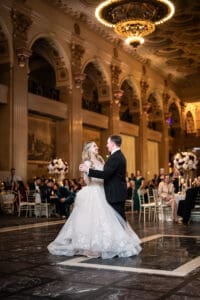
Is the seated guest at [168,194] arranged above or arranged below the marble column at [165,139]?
below

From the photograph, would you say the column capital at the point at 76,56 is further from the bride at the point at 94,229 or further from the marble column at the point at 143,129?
the bride at the point at 94,229

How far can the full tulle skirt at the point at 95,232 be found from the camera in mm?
5066

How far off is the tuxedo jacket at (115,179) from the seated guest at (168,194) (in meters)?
5.70

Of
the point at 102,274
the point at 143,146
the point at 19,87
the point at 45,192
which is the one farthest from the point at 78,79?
the point at 102,274

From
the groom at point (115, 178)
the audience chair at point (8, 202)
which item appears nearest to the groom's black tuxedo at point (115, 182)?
the groom at point (115, 178)

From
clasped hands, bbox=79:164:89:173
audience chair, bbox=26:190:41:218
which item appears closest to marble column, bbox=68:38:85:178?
audience chair, bbox=26:190:41:218

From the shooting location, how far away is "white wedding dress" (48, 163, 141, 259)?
507cm

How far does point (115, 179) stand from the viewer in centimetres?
530

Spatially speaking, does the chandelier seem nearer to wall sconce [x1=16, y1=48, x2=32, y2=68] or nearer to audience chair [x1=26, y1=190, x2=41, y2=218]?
wall sconce [x1=16, y1=48, x2=32, y2=68]

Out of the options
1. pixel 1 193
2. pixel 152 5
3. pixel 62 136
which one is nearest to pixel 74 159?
pixel 62 136

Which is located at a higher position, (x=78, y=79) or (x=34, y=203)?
(x=78, y=79)

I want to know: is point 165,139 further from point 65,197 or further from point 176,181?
point 65,197

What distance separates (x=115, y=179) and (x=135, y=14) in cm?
1043

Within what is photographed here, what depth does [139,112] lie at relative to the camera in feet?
78.2
